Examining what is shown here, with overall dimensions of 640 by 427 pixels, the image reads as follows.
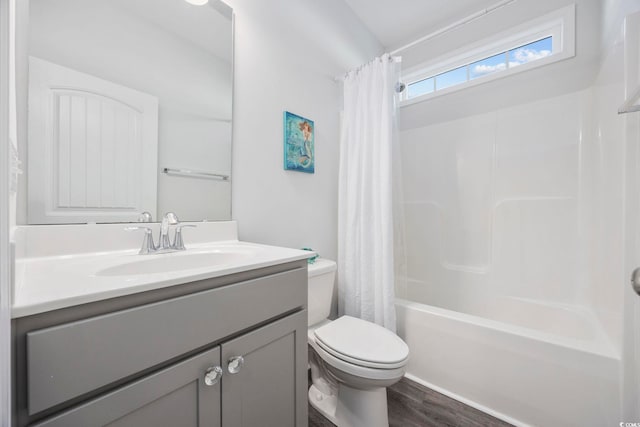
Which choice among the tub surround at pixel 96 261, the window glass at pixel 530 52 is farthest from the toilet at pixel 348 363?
the window glass at pixel 530 52

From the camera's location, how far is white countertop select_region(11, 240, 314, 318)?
44cm

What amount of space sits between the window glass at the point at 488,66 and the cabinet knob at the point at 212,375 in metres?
2.50

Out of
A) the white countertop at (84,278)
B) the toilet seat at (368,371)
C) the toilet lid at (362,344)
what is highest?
the white countertop at (84,278)

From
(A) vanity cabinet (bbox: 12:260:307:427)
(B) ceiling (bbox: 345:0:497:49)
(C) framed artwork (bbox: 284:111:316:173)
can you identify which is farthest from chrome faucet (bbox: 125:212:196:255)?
(B) ceiling (bbox: 345:0:497:49)

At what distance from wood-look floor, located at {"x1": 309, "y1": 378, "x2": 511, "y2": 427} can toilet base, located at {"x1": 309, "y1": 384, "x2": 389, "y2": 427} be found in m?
0.08

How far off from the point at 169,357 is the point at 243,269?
0.84 feet

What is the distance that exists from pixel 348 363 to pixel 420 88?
2.33 meters

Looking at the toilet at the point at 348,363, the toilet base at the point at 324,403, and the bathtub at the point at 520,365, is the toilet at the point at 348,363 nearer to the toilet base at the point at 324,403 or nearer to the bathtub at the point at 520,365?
the toilet base at the point at 324,403

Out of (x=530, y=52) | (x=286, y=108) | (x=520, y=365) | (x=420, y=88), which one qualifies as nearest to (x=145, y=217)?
(x=286, y=108)

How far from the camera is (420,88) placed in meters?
2.31

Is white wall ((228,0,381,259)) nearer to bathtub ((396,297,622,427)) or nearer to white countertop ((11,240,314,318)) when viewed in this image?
white countertop ((11,240,314,318))

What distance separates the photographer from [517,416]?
1.20m

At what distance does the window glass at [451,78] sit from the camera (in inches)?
81.4

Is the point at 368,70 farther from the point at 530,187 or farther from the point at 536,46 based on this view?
the point at 530,187
